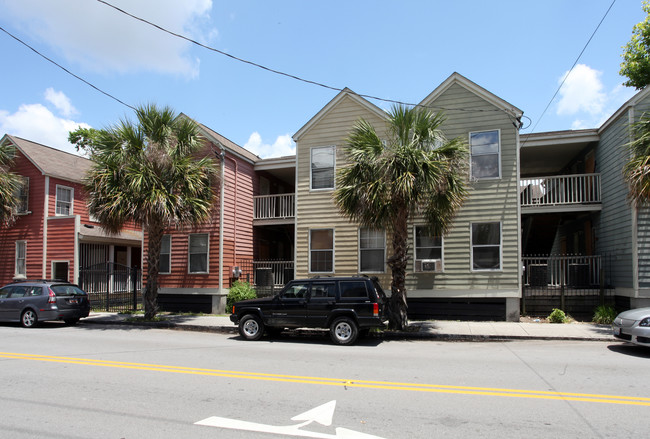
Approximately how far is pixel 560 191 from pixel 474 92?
485cm

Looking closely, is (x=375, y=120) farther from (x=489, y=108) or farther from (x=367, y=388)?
(x=367, y=388)

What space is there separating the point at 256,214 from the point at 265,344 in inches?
382

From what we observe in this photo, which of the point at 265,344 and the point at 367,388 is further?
the point at 265,344

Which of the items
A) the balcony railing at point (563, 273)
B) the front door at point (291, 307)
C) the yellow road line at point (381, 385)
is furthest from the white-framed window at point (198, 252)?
the balcony railing at point (563, 273)

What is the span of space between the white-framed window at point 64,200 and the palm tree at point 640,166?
23142 mm

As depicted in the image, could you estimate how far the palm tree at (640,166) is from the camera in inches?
454

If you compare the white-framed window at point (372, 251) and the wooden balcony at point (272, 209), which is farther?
the wooden balcony at point (272, 209)

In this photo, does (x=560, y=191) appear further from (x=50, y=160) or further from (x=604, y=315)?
(x=50, y=160)

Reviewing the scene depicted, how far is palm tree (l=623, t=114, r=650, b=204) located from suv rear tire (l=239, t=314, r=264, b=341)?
10337mm

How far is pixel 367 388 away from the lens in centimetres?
705

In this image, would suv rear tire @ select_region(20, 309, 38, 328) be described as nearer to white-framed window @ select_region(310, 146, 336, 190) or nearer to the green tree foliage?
white-framed window @ select_region(310, 146, 336, 190)

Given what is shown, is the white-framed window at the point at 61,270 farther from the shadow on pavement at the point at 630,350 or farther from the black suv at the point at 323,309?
the shadow on pavement at the point at 630,350

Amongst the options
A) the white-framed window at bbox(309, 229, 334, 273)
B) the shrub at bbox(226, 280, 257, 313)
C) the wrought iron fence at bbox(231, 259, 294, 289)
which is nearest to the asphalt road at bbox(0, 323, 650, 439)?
the shrub at bbox(226, 280, 257, 313)

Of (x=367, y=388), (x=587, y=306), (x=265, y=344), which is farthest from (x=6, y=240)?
(x=587, y=306)
